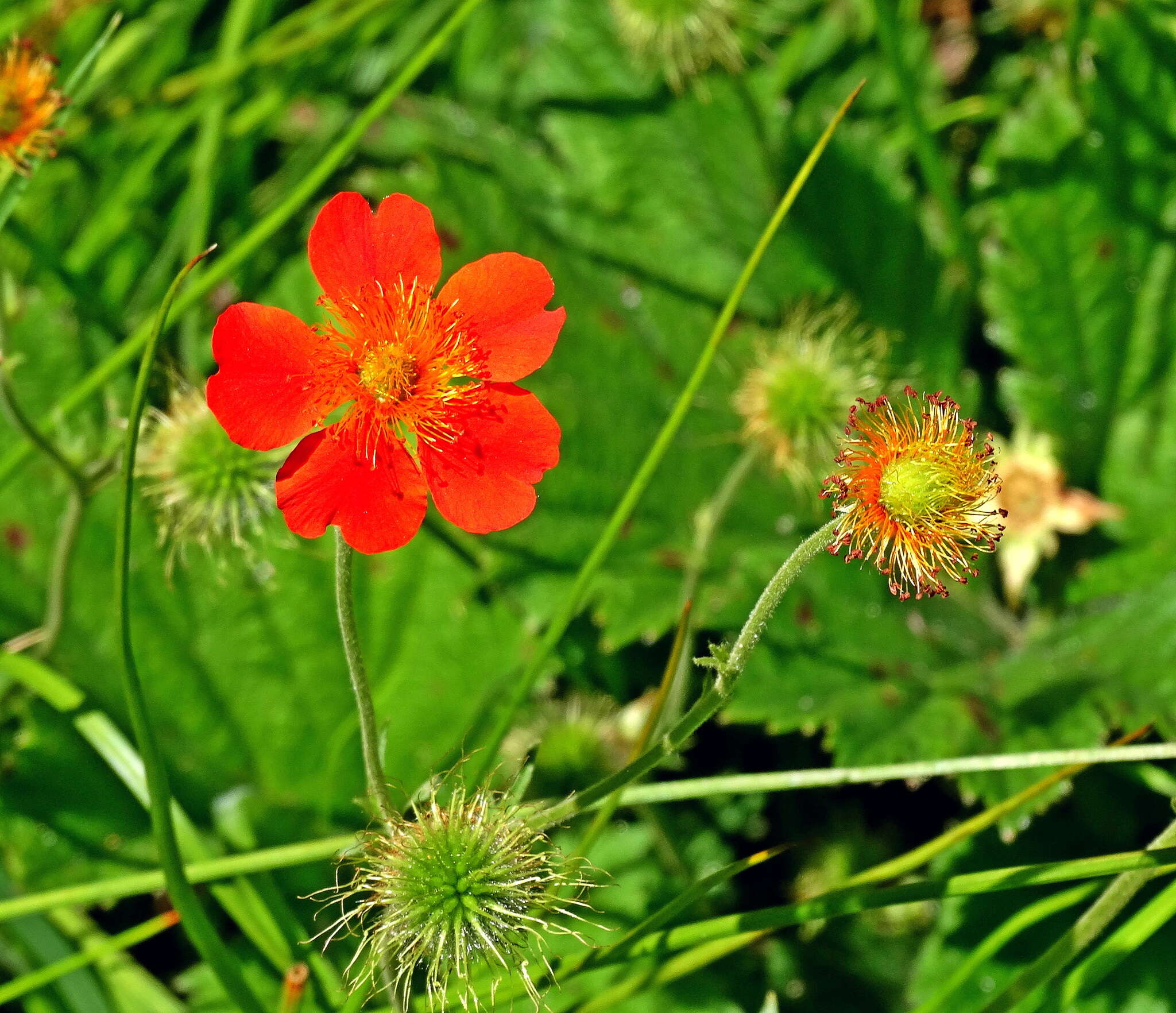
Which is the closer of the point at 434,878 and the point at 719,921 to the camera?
the point at 434,878

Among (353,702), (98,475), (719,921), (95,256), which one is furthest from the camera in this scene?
(95,256)

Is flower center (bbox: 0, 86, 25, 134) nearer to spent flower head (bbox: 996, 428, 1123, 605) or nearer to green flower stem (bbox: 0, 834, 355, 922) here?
green flower stem (bbox: 0, 834, 355, 922)

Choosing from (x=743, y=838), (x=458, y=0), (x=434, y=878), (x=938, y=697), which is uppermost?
(x=458, y=0)

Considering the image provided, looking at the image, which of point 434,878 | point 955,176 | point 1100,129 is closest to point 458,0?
point 955,176

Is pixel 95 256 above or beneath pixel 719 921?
above

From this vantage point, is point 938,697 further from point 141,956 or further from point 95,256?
point 95,256

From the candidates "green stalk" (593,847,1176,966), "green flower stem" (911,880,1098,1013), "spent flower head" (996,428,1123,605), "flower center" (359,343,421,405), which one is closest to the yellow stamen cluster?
"flower center" (359,343,421,405)

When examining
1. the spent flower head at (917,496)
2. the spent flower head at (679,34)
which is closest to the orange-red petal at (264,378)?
the spent flower head at (917,496)
